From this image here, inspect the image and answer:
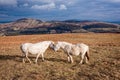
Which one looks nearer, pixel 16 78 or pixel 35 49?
pixel 16 78

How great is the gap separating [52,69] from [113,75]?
476cm

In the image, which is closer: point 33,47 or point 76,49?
point 76,49

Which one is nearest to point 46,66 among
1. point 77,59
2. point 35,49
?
point 35,49

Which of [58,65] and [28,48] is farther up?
[28,48]

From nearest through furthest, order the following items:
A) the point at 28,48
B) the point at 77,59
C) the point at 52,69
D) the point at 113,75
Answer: the point at 113,75 < the point at 52,69 < the point at 28,48 < the point at 77,59

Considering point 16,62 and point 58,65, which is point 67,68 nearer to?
point 58,65

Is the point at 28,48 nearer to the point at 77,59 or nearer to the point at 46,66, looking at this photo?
the point at 46,66

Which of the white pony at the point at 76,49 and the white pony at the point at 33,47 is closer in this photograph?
the white pony at the point at 76,49

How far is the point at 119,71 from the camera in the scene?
16.6 m

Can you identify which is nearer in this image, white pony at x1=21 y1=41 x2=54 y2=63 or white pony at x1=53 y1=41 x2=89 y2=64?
white pony at x1=53 y1=41 x2=89 y2=64

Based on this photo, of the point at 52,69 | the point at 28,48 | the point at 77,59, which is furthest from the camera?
the point at 77,59

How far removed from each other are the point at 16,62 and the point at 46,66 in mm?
3302

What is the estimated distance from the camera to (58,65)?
19047 mm


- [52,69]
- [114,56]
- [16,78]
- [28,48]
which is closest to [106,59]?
[114,56]
